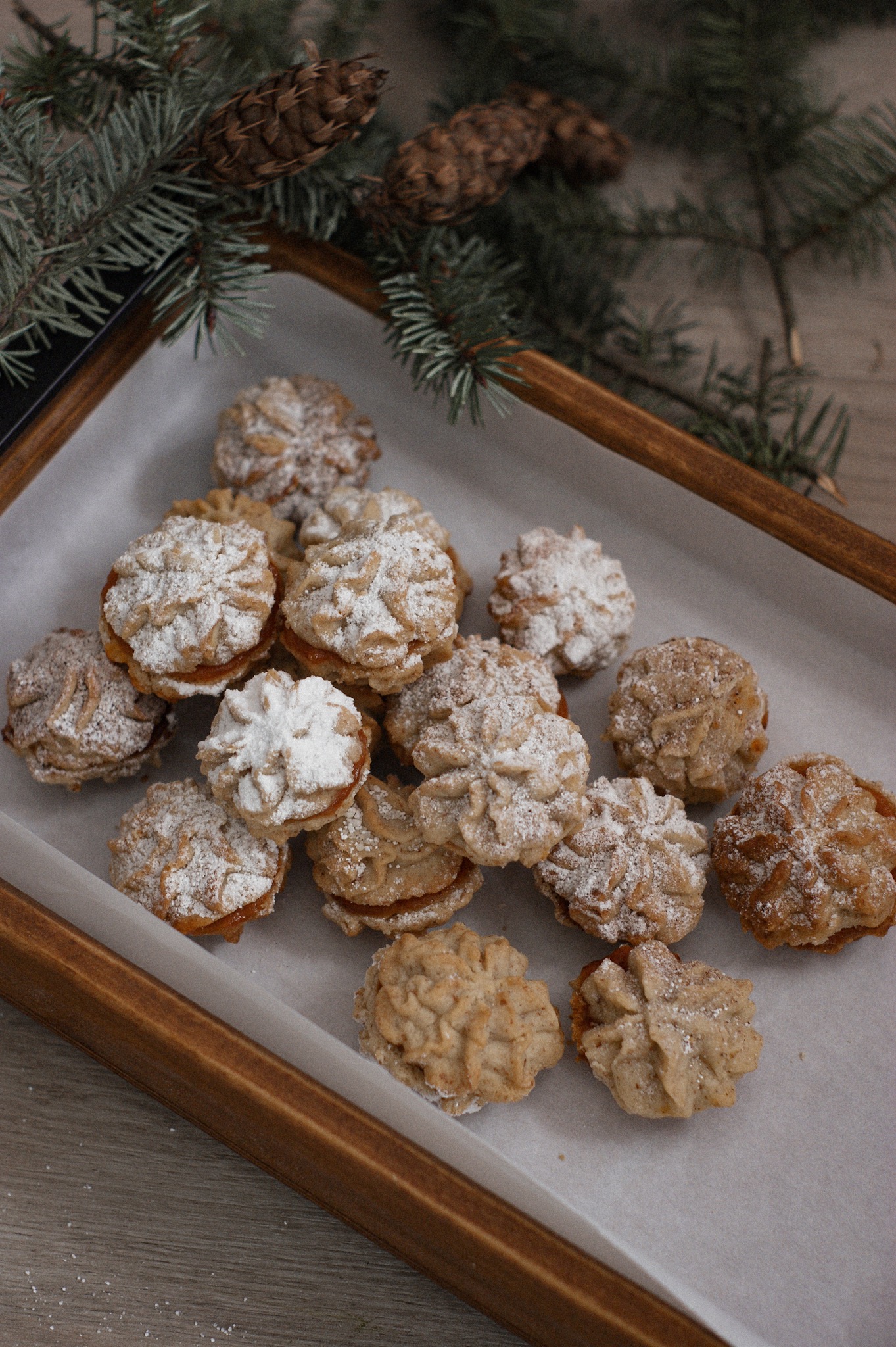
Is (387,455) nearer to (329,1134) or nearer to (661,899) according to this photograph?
(661,899)

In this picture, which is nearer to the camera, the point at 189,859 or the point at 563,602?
the point at 189,859

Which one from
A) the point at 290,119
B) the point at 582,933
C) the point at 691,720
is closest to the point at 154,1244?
the point at 582,933

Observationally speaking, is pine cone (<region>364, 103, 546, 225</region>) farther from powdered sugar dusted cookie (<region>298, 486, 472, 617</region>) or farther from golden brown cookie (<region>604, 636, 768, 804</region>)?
golden brown cookie (<region>604, 636, 768, 804</region>)

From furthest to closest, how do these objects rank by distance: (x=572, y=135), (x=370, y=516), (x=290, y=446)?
(x=572, y=135)
(x=290, y=446)
(x=370, y=516)

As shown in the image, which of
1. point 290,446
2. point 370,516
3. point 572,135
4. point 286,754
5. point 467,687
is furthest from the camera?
point 572,135

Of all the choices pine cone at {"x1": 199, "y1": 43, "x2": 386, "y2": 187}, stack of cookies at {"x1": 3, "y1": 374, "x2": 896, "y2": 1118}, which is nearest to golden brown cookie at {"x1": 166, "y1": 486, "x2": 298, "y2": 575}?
stack of cookies at {"x1": 3, "y1": 374, "x2": 896, "y2": 1118}

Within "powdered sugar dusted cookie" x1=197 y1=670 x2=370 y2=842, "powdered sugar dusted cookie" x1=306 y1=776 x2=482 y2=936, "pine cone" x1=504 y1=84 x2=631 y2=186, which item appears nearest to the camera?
"powdered sugar dusted cookie" x1=197 y1=670 x2=370 y2=842

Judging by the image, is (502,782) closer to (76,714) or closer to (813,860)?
(813,860)

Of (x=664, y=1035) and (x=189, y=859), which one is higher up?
(x=664, y=1035)
